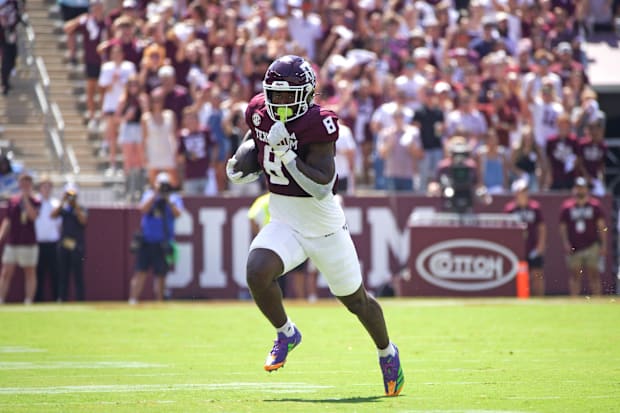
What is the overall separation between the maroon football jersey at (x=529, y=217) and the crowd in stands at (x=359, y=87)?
61cm

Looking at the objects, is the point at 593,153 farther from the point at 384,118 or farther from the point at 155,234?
the point at 155,234

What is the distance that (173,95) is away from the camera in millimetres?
19844

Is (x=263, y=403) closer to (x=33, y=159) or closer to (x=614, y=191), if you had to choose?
(x=33, y=159)

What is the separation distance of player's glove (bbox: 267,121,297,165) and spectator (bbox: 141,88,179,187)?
1126 cm

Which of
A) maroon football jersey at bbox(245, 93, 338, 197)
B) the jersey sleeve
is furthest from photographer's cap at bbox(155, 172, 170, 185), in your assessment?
the jersey sleeve

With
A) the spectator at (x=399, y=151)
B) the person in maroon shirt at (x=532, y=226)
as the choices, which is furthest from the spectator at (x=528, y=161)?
the spectator at (x=399, y=151)

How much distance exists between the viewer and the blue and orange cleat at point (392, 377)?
806cm

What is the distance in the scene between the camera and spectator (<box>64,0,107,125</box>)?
833 inches

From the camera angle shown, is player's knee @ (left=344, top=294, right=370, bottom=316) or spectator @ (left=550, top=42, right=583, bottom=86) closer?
player's knee @ (left=344, top=294, right=370, bottom=316)

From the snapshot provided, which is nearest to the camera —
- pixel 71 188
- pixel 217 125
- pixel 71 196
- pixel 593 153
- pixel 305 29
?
pixel 71 196

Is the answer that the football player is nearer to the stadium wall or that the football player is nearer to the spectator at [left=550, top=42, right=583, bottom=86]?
the stadium wall

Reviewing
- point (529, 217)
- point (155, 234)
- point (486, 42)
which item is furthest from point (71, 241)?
point (486, 42)

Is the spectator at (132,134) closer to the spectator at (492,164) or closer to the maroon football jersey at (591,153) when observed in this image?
the spectator at (492,164)

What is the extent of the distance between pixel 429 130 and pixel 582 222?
2574mm
